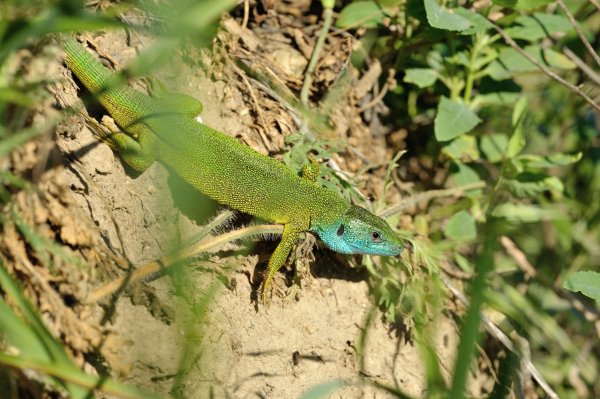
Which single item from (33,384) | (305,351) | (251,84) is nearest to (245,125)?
(251,84)

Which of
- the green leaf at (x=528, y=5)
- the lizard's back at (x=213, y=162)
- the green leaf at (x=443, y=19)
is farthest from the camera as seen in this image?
the green leaf at (x=528, y=5)

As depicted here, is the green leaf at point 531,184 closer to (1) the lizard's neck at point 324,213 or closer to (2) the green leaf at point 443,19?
(2) the green leaf at point 443,19

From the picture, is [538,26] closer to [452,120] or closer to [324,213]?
[452,120]

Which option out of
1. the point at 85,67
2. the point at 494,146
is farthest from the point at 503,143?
the point at 85,67

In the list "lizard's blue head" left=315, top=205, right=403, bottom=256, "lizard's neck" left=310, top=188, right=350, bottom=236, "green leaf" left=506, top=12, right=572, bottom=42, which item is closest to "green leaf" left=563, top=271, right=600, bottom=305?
"lizard's blue head" left=315, top=205, right=403, bottom=256

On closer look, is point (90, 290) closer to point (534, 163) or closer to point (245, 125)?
point (245, 125)

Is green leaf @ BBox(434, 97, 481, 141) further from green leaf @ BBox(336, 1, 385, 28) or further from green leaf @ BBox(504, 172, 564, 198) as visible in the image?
green leaf @ BBox(336, 1, 385, 28)

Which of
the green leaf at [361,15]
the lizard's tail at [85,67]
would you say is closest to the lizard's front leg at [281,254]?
the lizard's tail at [85,67]

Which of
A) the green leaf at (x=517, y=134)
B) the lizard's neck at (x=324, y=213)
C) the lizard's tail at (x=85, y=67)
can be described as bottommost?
the green leaf at (x=517, y=134)
